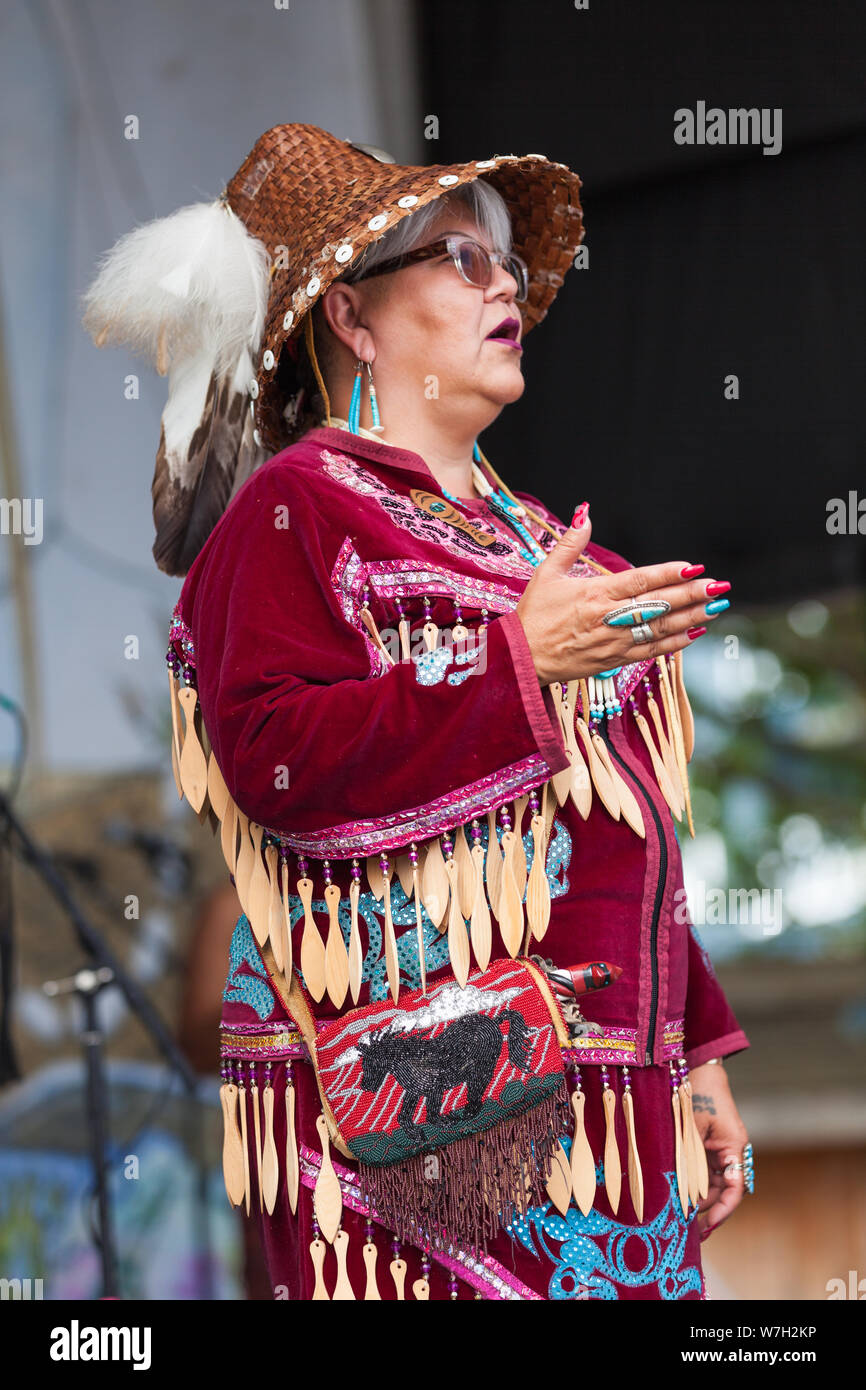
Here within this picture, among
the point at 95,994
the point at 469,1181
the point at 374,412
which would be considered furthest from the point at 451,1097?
the point at 95,994

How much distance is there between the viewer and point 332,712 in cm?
120

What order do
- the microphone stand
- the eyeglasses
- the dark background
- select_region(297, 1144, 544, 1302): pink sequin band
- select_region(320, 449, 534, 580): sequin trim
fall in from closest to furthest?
select_region(297, 1144, 544, 1302): pink sequin band → select_region(320, 449, 534, 580): sequin trim → the eyeglasses → the microphone stand → the dark background

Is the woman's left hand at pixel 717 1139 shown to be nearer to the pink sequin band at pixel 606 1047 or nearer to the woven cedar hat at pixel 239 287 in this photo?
the pink sequin band at pixel 606 1047

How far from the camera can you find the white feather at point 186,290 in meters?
1.57

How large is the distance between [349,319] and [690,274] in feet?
3.70

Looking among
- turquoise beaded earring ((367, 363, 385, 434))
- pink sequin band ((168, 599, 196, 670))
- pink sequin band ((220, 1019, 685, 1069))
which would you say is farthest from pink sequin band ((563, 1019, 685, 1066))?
turquoise beaded earring ((367, 363, 385, 434))

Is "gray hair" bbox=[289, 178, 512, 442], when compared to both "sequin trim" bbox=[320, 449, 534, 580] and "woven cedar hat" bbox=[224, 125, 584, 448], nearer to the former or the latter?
"woven cedar hat" bbox=[224, 125, 584, 448]

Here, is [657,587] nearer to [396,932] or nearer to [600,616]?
[600,616]

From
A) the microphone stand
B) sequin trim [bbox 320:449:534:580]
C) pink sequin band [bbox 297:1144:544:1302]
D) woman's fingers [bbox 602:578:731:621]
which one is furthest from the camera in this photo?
the microphone stand

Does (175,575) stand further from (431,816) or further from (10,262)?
(10,262)

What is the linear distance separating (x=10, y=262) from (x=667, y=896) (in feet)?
6.73

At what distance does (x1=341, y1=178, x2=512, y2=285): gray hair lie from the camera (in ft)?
4.90

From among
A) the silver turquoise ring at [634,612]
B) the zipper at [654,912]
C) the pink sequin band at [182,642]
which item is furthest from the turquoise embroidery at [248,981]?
the silver turquoise ring at [634,612]
